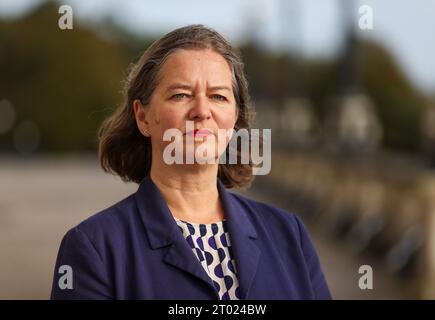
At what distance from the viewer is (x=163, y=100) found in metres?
2.16

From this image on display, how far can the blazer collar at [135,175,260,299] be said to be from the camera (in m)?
2.08

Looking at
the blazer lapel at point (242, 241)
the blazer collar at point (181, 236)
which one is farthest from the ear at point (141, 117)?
the blazer lapel at point (242, 241)

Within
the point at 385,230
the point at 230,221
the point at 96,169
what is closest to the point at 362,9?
the point at 230,221

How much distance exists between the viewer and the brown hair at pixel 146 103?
217cm

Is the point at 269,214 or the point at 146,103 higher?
the point at 146,103

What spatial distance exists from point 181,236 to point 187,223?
0.29ft

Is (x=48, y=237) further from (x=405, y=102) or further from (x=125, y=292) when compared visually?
(x=405, y=102)

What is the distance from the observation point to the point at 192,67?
214 centimetres

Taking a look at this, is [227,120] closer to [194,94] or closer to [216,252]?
[194,94]

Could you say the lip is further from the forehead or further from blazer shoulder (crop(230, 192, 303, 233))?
blazer shoulder (crop(230, 192, 303, 233))

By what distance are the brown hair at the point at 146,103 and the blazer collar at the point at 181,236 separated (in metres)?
0.13

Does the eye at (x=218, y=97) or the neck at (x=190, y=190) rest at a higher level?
the eye at (x=218, y=97)

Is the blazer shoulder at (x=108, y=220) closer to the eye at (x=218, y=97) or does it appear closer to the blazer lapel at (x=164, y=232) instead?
the blazer lapel at (x=164, y=232)

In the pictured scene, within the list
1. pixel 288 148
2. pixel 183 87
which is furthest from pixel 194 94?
pixel 288 148
